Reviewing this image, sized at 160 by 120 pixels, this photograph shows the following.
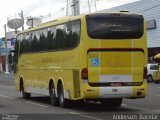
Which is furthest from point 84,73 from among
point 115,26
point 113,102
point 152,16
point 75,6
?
point 152,16

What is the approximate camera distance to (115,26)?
19.5m

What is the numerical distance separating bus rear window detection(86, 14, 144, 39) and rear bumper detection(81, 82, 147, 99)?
1.80 metres

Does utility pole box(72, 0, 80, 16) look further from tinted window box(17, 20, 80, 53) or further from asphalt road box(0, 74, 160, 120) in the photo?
asphalt road box(0, 74, 160, 120)

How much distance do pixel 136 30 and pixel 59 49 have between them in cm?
343

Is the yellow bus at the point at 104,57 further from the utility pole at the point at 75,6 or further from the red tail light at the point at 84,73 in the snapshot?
the utility pole at the point at 75,6

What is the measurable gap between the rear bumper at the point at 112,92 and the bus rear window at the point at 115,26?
70.7 inches

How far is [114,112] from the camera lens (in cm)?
1895

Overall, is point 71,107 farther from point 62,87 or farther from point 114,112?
point 114,112

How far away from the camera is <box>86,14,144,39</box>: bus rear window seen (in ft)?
63.6

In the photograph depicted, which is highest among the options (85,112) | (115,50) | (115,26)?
(115,26)

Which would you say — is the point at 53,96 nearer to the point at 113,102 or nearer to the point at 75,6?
the point at 113,102

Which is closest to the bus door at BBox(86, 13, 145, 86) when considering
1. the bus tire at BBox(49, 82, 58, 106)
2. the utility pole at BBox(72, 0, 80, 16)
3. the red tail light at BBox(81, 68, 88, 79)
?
the red tail light at BBox(81, 68, 88, 79)

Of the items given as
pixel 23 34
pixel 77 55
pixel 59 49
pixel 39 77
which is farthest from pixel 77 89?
pixel 23 34

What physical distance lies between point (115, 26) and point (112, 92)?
2.35 meters
